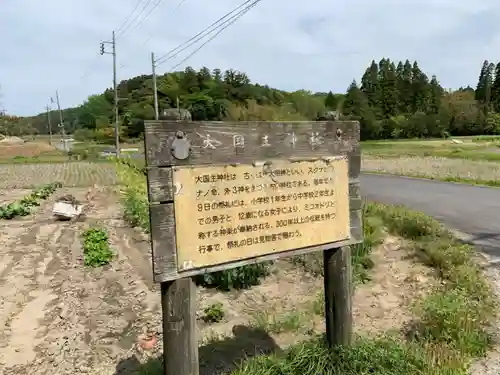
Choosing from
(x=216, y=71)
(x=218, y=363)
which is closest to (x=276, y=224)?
(x=218, y=363)

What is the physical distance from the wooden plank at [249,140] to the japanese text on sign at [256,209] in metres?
0.07

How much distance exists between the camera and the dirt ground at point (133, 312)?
3.77m

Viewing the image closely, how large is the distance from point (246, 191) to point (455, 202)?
381 inches

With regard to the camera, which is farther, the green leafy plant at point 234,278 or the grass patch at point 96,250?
the grass patch at point 96,250

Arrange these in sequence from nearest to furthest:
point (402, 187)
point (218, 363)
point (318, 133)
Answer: point (318, 133), point (218, 363), point (402, 187)

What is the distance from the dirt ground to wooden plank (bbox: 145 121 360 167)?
1778 mm

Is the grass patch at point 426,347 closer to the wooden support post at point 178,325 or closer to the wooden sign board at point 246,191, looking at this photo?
the wooden support post at point 178,325

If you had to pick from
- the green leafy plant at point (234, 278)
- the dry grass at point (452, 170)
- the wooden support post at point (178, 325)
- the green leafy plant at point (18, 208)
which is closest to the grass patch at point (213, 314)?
the green leafy plant at point (234, 278)

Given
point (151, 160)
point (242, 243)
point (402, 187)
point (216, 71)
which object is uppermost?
point (216, 71)

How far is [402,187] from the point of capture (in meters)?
14.6

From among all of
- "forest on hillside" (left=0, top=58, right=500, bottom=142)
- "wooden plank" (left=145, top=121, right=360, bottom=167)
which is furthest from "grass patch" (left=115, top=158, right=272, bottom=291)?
"forest on hillside" (left=0, top=58, right=500, bottom=142)

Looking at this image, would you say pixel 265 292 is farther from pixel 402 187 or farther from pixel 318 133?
pixel 402 187

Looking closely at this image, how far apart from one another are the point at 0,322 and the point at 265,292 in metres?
2.91

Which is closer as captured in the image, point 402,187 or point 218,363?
point 218,363
